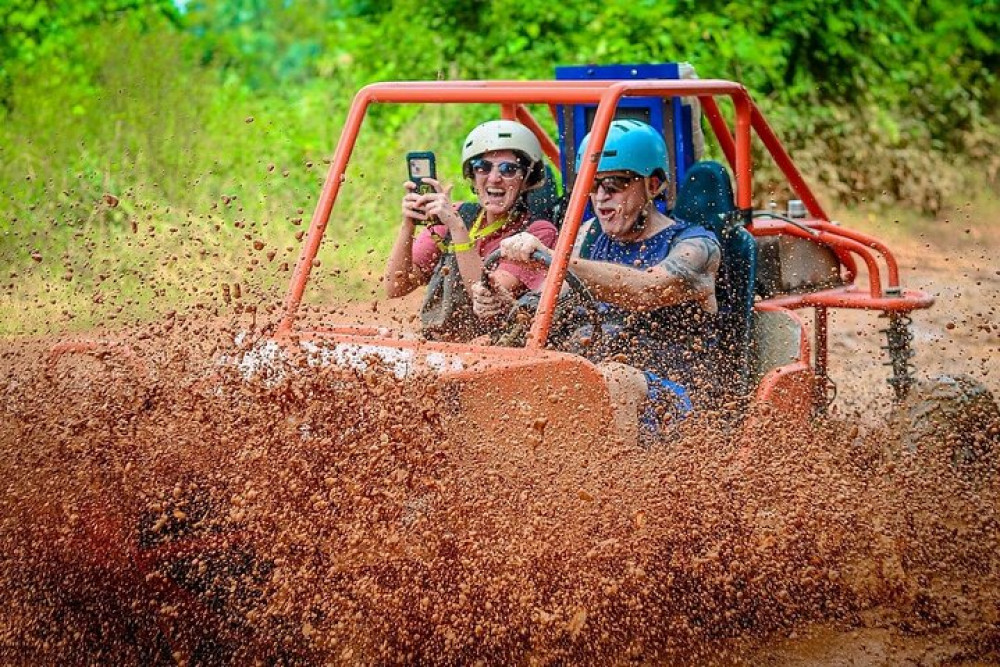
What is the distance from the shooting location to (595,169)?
14.8 ft

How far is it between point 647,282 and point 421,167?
2.67 feet

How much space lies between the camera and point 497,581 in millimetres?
3939

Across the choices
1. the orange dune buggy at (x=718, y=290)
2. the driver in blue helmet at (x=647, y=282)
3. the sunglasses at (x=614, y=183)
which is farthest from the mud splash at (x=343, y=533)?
the sunglasses at (x=614, y=183)

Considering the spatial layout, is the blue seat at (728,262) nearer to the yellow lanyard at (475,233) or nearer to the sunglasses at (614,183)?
the sunglasses at (614,183)

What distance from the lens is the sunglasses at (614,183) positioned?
15.9 ft

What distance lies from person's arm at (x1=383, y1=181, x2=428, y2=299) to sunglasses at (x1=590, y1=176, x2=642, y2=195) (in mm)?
587

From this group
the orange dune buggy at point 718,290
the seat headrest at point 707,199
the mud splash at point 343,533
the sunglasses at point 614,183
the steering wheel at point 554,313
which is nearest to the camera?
the mud splash at point 343,533

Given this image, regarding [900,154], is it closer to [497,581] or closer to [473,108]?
[473,108]

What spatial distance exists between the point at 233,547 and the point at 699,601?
1.34 meters

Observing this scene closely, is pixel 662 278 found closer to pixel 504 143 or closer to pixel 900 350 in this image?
pixel 504 143

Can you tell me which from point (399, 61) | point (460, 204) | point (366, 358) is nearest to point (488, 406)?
point (366, 358)

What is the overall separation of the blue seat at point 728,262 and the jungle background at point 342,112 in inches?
136

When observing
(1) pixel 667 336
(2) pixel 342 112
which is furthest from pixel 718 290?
(2) pixel 342 112

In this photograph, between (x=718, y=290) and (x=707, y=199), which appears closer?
(x=718, y=290)
